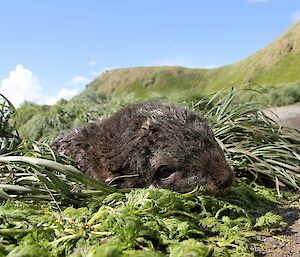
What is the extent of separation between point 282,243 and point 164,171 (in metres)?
1.33

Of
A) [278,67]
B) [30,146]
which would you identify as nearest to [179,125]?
[30,146]

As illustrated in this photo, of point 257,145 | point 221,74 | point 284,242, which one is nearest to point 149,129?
point 284,242

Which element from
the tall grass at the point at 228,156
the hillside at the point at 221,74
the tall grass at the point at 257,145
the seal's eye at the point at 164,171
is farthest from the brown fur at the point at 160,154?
the hillside at the point at 221,74

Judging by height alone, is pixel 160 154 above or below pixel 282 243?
above

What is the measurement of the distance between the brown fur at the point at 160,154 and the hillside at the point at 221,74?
222 feet

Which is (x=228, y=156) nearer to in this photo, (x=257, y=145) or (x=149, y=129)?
(x=257, y=145)

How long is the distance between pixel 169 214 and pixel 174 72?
4153 inches

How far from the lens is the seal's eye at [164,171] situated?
407 cm

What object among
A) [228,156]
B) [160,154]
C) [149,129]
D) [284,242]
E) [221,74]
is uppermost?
[221,74]

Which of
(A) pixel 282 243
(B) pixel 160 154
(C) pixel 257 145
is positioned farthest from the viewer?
(C) pixel 257 145

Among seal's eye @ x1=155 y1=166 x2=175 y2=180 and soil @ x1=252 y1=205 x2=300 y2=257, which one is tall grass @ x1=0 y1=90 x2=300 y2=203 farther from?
soil @ x1=252 y1=205 x2=300 y2=257

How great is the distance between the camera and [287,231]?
11.2ft

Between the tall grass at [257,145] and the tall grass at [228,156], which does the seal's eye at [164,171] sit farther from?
the tall grass at [257,145]

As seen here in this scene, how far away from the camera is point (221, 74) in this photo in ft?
335
